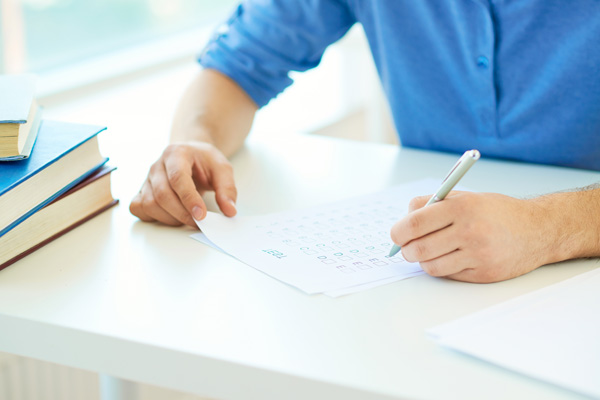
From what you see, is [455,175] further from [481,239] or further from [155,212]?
[155,212]

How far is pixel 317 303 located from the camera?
0.62m

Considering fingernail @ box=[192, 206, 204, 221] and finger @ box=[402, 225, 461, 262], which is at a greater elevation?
finger @ box=[402, 225, 461, 262]

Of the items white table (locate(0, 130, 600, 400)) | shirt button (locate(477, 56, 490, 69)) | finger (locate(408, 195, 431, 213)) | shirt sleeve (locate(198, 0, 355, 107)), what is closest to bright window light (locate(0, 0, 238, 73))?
shirt sleeve (locate(198, 0, 355, 107))

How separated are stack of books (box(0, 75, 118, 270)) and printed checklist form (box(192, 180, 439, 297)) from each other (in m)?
0.15

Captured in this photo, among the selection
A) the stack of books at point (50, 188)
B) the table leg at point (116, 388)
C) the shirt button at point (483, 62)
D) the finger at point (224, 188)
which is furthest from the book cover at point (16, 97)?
the shirt button at point (483, 62)

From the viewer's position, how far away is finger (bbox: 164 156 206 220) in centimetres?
80

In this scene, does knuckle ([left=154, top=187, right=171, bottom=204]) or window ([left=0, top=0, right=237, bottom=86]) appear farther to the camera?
window ([left=0, top=0, right=237, bottom=86])

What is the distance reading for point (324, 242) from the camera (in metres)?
0.75

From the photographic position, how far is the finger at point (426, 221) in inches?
25.7

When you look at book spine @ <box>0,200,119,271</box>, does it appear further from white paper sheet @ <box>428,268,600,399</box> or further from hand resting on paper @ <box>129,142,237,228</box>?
white paper sheet @ <box>428,268,600,399</box>

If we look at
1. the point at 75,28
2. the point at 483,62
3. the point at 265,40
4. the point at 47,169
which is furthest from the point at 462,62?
the point at 75,28

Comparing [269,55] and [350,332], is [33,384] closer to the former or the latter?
[269,55]

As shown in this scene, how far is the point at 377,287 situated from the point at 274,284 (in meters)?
0.10

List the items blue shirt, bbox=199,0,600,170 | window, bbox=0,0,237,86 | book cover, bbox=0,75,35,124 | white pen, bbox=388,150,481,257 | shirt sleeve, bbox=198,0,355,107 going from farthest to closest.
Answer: window, bbox=0,0,237,86 → shirt sleeve, bbox=198,0,355,107 → blue shirt, bbox=199,0,600,170 → book cover, bbox=0,75,35,124 → white pen, bbox=388,150,481,257
